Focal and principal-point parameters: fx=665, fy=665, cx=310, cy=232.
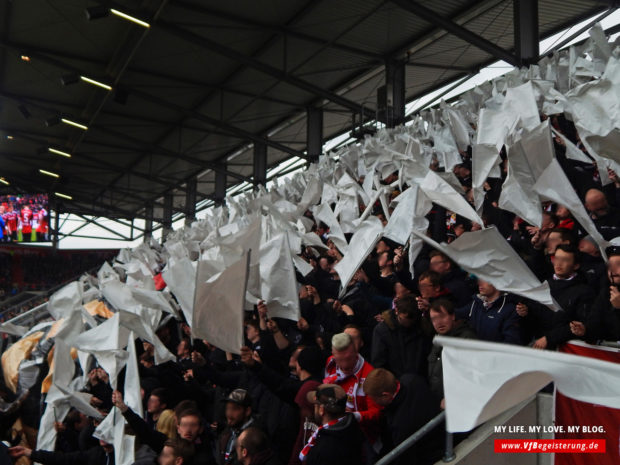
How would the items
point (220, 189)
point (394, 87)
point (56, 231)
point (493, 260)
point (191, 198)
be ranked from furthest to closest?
point (56, 231), point (191, 198), point (220, 189), point (394, 87), point (493, 260)

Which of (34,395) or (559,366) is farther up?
(559,366)

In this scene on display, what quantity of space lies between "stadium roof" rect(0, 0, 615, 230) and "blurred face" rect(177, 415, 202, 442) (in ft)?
29.1

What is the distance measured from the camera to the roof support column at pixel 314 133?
1784cm

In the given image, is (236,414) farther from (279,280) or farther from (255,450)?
(279,280)

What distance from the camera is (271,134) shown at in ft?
68.7

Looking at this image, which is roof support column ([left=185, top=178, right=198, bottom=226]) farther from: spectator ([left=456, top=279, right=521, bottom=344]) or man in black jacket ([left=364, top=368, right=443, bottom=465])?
man in black jacket ([left=364, top=368, right=443, bottom=465])

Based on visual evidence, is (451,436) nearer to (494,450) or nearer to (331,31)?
(494,450)

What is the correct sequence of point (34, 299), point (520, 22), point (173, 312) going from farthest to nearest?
point (34, 299)
point (520, 22)
point (173, 312)

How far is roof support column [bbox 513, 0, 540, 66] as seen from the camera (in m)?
11.0

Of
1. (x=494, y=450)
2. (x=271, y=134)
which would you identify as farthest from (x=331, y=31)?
(x=494, y=450)

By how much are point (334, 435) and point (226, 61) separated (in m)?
13.7

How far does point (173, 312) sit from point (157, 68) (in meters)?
11.0

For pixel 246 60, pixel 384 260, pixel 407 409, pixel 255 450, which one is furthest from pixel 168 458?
pixel 246 60

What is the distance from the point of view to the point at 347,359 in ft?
12.3
